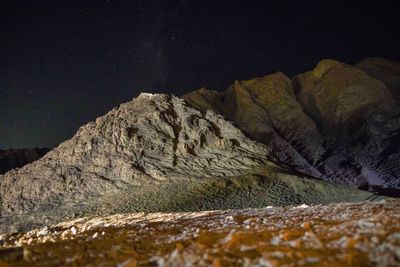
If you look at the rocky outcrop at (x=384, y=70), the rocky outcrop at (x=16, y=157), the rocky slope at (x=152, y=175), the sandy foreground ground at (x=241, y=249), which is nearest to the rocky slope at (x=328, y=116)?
the rocky outcrop at (x=384, y=70)

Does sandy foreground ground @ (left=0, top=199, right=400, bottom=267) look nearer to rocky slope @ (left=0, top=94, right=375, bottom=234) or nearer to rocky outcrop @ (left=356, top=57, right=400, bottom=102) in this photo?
rocky slope @ (left=0, top=94, right=375, bottom=234)

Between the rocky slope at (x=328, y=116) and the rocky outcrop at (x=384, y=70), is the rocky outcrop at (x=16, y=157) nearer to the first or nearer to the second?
the rocky slope at (x=328, y=116)

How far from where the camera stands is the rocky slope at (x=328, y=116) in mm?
46281

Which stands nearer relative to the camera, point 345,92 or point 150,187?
point 150,187

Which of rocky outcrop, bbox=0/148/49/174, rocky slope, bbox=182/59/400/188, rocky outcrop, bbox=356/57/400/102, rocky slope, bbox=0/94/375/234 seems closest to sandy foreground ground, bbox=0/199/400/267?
rocky slope, bbox=0/94/375/234

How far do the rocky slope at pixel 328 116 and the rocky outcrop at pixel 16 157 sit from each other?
91.9 feet

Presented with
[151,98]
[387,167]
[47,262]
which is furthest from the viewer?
[387,167]

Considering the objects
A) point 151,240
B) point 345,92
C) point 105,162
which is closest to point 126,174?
point 105,162

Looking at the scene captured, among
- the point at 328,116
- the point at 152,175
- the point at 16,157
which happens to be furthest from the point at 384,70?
the point at 16,157

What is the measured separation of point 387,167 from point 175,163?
35454mm

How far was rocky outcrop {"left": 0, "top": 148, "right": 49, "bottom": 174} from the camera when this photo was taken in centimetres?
4993

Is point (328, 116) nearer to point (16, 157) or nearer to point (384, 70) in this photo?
point (384, 70)

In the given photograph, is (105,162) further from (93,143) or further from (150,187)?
(150,187)

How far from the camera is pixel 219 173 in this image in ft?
78.3
